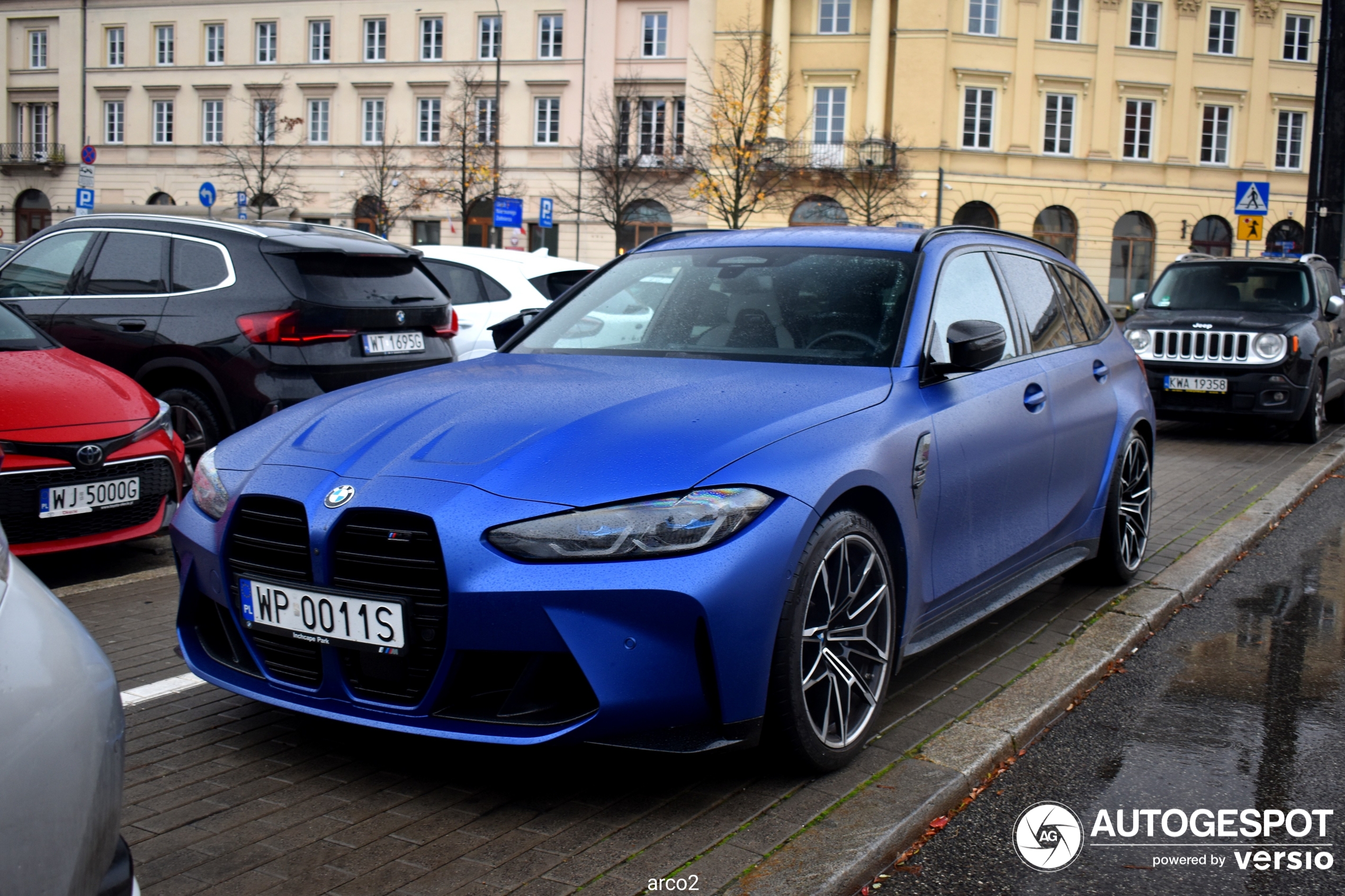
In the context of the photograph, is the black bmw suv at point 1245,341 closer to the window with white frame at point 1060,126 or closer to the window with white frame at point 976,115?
the window with white frame at point 976,115

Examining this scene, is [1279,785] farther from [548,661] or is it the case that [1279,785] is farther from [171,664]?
[171,664]

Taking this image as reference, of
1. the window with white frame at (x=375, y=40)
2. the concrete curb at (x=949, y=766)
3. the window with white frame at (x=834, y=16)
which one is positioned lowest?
the concrete curb at (x=949, y=766)

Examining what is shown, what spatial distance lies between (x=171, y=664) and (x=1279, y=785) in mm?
3566

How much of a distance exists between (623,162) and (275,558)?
150 feet

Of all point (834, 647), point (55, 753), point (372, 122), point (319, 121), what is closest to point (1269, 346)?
point (834, 647)

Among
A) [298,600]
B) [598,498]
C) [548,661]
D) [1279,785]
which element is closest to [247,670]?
[298,600]

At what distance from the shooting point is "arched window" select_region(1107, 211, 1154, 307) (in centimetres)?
4822

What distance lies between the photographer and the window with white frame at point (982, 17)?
47000mm

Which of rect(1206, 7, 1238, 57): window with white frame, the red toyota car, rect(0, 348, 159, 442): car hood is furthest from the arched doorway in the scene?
the red toyota car

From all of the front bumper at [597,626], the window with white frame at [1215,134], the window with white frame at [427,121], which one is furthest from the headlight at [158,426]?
the window with white frame at [1215,134]

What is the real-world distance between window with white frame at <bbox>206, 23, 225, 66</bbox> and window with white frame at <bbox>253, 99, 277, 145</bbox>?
120 inches

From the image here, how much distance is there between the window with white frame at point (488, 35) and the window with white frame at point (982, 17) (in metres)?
18.2

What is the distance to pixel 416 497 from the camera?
120 inches

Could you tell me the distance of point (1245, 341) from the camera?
39.1 ft
